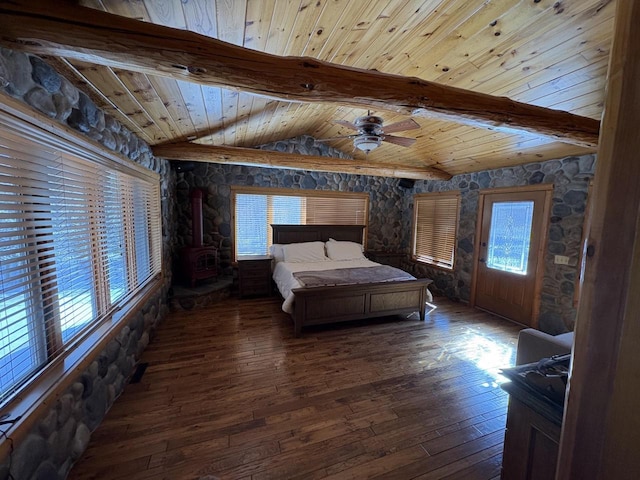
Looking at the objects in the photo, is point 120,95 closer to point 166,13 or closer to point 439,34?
point 166,13

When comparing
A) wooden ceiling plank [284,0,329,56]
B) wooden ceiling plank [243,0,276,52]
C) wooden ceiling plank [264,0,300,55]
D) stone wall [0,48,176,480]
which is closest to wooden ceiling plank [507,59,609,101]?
wooden ceiling plank [284,0,329,56]

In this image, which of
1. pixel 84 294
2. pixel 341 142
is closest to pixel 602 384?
pixel 84 294

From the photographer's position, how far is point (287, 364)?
2.70m

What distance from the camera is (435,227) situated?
538 cm

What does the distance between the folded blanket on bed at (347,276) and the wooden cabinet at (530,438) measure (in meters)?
Result: 2.34

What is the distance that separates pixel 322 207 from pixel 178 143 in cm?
288

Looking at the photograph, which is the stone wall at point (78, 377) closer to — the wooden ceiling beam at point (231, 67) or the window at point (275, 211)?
the wooden ceiling beam at point (231, 67)

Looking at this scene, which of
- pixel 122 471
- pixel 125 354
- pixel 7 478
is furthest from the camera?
pixel 125 354

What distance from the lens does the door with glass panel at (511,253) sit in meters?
3.69

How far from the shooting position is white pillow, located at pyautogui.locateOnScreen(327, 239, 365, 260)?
5059 mm

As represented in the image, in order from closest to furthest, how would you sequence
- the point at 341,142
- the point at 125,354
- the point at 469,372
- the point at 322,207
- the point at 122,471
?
the point at 122,471, the point at 125,354, the point at 469,372, the point at 341,142, the point at 322,207

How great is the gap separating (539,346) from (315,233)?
13.2 ft

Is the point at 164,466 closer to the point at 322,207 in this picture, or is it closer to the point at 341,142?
the point at 322,207

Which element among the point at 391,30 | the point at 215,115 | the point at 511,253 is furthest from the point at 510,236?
the point at 215,115
